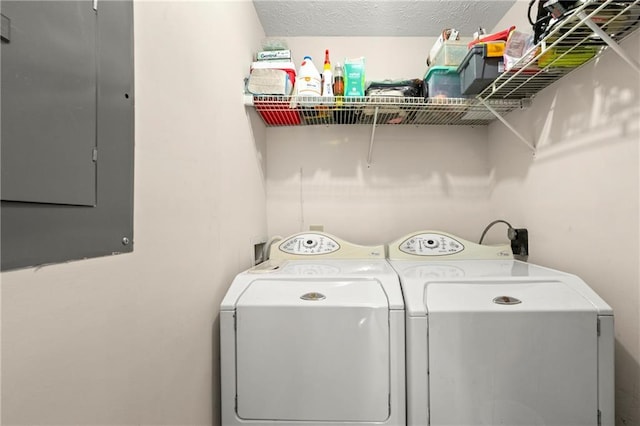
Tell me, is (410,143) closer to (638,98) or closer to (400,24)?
(400,24)

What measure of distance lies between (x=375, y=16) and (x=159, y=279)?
201cm

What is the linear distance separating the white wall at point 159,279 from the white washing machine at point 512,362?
2.60ft

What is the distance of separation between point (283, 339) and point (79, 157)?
2.74 ft

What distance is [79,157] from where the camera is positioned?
559 millimetres

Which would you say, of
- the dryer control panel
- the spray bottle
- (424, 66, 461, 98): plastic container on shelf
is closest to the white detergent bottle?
the spray bottle

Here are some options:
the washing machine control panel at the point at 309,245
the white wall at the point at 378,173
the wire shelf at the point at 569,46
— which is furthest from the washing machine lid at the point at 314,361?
the wire shelf at the point at 569,46

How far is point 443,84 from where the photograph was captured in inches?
64.2

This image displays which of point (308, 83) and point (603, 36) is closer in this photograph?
point (603, 36)

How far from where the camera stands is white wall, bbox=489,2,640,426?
1087mm

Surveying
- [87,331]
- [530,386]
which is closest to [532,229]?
[530,386]

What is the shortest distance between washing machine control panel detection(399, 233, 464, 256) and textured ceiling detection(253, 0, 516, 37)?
143cm

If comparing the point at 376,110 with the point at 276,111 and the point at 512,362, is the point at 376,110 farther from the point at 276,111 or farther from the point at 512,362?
the point at 512,362

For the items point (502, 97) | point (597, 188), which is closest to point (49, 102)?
point (597, 188)

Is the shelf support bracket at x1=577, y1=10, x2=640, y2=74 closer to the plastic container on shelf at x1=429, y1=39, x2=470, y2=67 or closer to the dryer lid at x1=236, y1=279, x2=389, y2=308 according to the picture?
the plastic container on shelf at x1=429, y1=39, x2=470, y2=67
